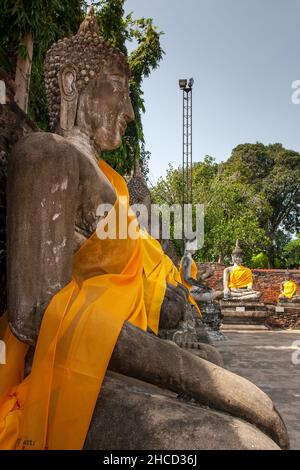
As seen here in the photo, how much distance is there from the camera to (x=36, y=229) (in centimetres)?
133

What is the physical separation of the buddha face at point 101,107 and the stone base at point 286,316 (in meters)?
12.9

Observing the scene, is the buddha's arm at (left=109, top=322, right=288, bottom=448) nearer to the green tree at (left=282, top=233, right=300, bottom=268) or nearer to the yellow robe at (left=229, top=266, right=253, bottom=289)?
the yellow robe at (left=229, top=266, right=253, bottom=289)

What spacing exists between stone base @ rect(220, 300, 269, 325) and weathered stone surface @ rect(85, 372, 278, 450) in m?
10.5

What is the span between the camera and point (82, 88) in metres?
1.95

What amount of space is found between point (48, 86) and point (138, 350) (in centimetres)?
143

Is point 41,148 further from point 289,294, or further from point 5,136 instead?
point 289,294

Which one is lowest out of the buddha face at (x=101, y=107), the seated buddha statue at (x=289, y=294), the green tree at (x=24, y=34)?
the seated buddha statue at (x=289, y=294)

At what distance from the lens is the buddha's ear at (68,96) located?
1937mm

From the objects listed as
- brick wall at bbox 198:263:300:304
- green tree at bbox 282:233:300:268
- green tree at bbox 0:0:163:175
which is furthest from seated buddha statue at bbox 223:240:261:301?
green tree at bbox 282:233:300:268

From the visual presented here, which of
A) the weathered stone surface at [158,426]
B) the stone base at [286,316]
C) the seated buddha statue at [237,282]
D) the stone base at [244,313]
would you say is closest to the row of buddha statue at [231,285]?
the seated buddha statue at [237,282]

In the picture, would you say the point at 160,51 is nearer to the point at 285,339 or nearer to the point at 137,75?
the point at 137,75

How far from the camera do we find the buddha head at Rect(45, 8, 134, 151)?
1.94m

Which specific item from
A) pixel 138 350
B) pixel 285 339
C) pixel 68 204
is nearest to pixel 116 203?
pixel 68 204

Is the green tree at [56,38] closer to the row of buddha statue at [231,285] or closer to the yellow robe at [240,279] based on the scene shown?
the row of buddha statue at [231,285]
